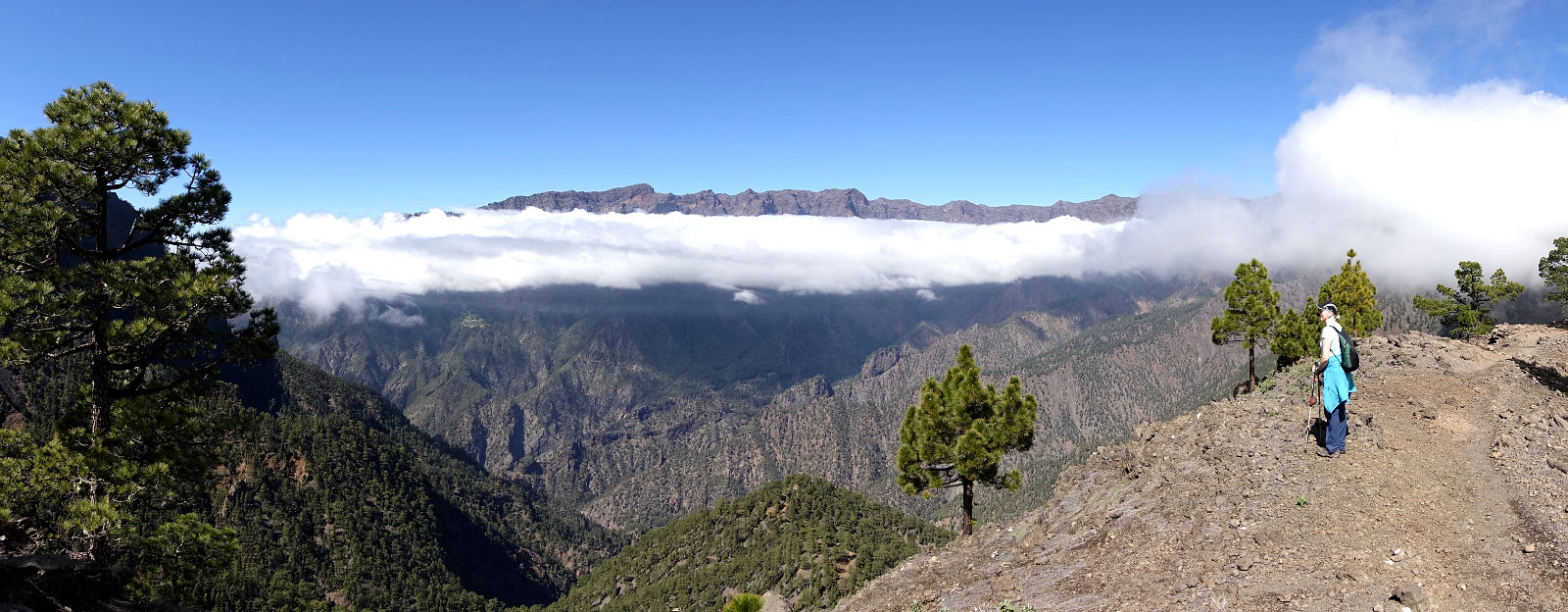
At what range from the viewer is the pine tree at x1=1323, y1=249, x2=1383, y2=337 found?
219 ft

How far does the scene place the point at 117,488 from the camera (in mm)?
17469

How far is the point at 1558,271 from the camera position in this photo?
66.4 m

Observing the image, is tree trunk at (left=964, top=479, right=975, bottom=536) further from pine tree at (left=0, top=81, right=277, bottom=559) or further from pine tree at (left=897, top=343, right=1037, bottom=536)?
pine tree at (left=0, top=81, right=277, bottom=559)

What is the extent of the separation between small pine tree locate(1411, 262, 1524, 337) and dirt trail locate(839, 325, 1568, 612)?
53951 millimetres

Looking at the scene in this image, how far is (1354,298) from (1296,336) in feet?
66.8

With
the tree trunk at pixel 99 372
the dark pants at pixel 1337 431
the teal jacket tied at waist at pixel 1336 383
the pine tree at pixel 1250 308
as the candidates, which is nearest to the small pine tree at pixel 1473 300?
the pine tree at pixel 1250 308

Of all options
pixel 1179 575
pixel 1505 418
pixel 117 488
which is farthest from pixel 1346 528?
pixel 117 488

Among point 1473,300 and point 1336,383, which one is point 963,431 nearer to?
point 1336,383

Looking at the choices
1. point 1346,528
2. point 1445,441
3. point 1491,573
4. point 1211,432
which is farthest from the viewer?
point 1211,432

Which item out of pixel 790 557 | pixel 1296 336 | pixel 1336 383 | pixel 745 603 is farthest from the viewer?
pixel 790 557

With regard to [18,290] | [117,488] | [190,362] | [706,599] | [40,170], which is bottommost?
[706,599]

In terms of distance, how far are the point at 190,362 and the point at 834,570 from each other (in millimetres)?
138368

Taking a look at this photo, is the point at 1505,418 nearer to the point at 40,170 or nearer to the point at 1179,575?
the point at 1179,575

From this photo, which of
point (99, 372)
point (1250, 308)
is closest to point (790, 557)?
point (1250, 308)
